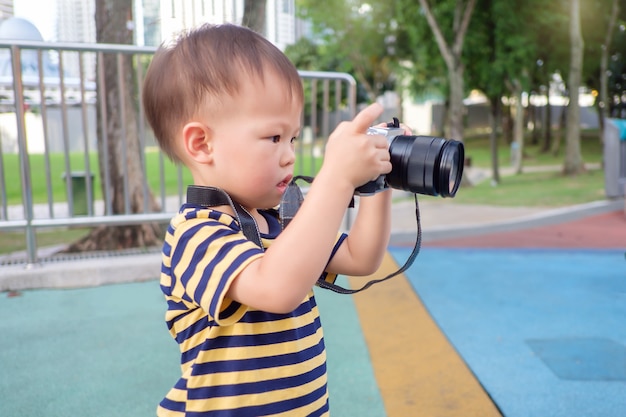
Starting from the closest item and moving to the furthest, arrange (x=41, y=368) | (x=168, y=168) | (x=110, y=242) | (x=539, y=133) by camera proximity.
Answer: (x=41, y=368) < (x=110, y=242) < (x=168, y=168) < (x=539, y=133)

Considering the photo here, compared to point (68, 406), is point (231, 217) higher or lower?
higher

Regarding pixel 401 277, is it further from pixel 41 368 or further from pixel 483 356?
pixel 41 368

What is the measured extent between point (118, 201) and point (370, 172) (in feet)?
14.2

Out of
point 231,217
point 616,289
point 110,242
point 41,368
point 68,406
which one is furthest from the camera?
point 110,242

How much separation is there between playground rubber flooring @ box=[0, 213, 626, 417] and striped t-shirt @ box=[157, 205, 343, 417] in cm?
99

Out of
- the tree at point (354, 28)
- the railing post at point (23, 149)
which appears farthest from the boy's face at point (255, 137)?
the tree at point (354, 28)

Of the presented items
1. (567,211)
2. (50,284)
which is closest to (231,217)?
(50,284)

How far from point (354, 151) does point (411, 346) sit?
1.87 meters

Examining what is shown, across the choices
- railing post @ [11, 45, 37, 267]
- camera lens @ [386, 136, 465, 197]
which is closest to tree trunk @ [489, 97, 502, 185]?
railing post @ [11, 45, 37, 267]

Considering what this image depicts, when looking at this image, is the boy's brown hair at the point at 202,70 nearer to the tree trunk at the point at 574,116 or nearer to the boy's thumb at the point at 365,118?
the boy's thumb at the point at 365,118

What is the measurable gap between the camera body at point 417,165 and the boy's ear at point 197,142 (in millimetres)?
268

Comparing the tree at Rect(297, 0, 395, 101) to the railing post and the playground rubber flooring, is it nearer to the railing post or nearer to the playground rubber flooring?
the railing post

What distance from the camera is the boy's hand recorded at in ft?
2.90

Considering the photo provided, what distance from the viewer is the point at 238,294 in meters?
0.91
